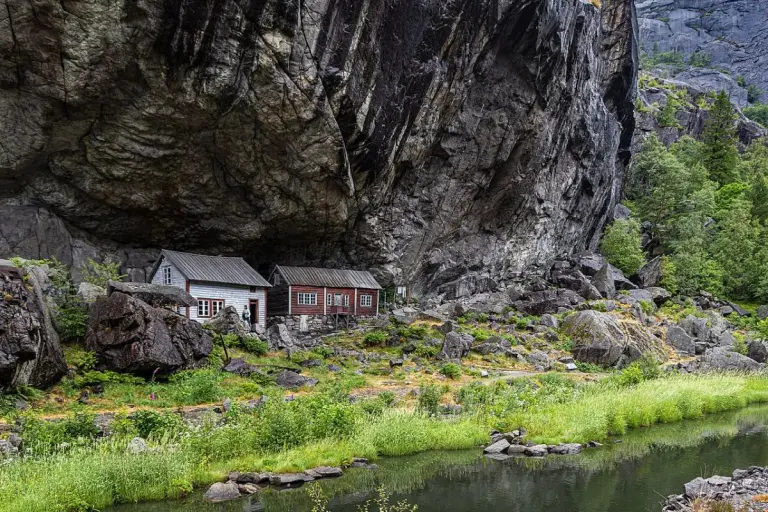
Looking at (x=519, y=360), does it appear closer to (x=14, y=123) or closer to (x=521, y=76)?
(x=521, y=76)

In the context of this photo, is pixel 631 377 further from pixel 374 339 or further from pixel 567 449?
pixel 374 339

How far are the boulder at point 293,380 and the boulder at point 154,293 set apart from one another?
8087 millimetres

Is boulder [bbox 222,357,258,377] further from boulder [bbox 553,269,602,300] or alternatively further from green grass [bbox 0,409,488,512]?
boulder [bbox 553,269,602,300]

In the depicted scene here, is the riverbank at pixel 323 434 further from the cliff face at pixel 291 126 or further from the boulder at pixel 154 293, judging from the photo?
the cliff face at pixel 291 126

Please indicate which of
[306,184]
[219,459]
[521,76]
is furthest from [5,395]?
[521,76]

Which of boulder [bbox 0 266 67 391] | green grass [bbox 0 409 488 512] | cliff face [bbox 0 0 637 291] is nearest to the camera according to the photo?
green grass [bbox 0 409 488 512]

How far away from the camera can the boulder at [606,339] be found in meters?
42.1

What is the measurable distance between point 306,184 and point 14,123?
1904 centimetres

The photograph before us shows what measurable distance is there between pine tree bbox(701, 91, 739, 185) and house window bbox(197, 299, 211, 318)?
82811mm

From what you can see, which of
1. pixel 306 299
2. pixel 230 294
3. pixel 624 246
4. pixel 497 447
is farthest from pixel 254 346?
pixel 624 246

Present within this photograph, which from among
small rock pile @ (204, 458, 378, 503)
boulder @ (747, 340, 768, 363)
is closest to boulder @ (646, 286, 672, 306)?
boulder @ (747, 340, 768, 363)

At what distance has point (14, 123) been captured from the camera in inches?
1387

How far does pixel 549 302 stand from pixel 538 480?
39.2 meters

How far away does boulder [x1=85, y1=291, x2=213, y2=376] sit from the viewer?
27.7 metres
